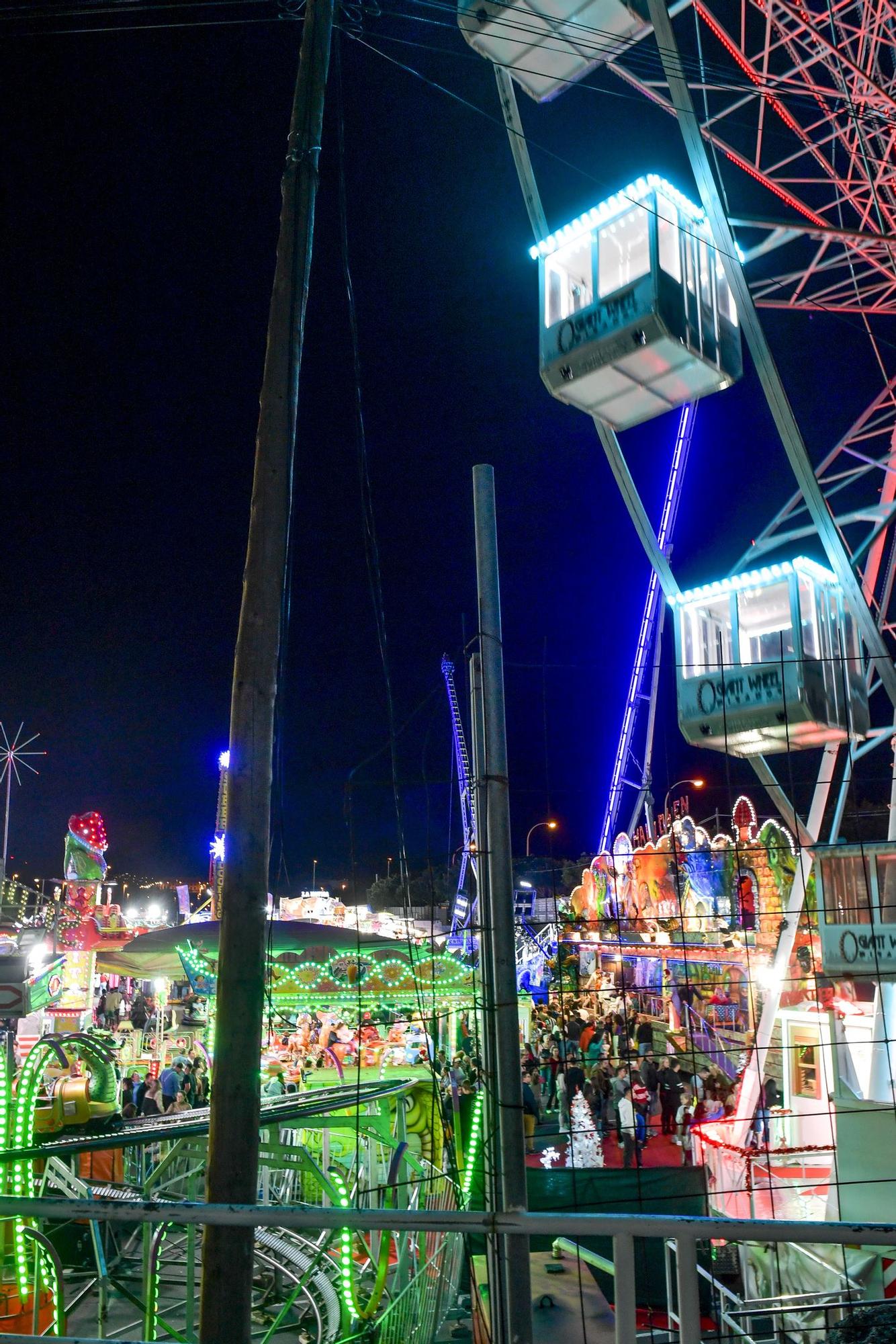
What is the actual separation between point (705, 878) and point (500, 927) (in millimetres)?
15760

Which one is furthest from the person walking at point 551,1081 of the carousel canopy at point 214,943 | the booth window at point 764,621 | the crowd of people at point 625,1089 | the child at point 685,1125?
the booth window at point 764,621

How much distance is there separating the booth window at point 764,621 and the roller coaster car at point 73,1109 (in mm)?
9017

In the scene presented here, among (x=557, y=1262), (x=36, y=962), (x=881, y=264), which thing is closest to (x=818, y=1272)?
(x=557, y=1262)

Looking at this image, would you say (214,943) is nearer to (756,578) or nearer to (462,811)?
(462,811)

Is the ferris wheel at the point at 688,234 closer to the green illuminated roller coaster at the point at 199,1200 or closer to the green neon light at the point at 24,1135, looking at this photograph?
the green illuminated roller coaster at the point at 199,1200

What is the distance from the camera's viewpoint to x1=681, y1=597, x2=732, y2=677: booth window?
14.1m

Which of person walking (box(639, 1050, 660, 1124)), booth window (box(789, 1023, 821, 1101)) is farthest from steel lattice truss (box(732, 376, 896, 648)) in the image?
person walking (box(639, 1050, 660, 1124))

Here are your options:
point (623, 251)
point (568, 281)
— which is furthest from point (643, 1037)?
point (623, 251)

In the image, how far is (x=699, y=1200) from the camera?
10.9 metres

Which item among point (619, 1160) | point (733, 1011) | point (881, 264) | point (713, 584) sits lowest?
point (619, 1160)

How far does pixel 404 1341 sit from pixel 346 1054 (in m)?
15.9

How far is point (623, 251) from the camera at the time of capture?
30.1ft

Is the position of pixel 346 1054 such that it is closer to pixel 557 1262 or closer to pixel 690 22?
pixel 557 1262

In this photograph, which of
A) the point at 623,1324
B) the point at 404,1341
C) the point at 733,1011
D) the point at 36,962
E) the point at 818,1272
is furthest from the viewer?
the point at 733,1011
